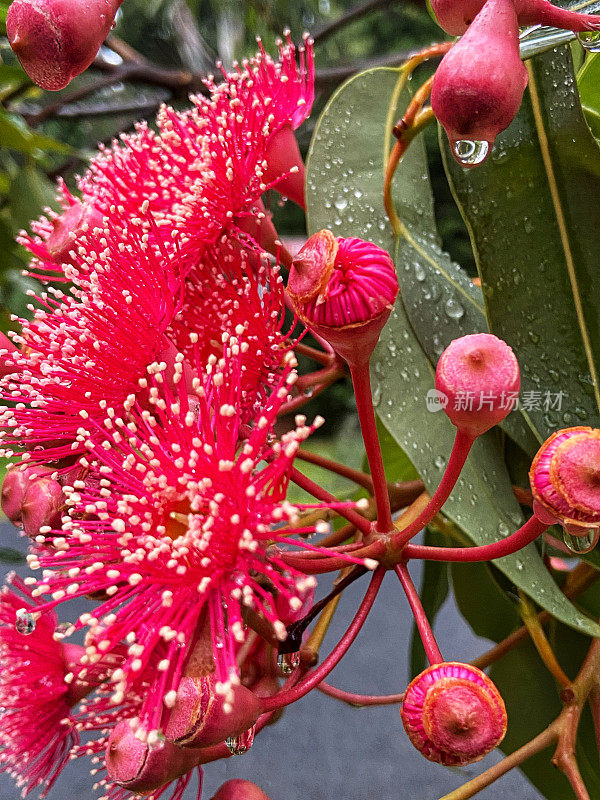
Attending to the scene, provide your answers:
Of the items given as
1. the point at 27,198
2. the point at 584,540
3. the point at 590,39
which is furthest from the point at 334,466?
the point at 27,198

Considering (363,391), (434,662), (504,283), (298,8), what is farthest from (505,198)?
(298,8)

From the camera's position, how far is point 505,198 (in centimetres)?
51

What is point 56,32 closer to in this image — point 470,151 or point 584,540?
point 470,151

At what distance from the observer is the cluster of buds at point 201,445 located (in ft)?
1.16

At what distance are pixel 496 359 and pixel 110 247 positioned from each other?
0.27m

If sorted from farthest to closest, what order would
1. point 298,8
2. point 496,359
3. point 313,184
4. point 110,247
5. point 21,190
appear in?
point 298,8, point 21,190, point 313,184, point 110,247, point 496,359

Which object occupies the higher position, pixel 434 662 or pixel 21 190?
pixel 21 190

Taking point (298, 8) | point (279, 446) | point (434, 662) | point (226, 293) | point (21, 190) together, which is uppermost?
point (298, 8)

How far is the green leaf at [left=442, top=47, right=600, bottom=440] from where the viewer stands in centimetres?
50

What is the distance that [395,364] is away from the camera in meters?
0.55

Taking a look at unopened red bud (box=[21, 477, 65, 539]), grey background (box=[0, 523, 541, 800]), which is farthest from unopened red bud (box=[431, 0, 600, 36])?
grey background (box=[0, 523, 541, 800])

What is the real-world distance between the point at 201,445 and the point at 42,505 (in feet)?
0.35

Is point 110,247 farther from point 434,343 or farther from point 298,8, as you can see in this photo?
point 298,8

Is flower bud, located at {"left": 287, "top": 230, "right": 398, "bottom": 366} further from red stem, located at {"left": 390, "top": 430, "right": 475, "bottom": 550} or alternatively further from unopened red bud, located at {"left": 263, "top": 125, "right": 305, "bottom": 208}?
unopened red bud, located at {"left": 263, "top": 125, "right": 305, "bottom": 208}
